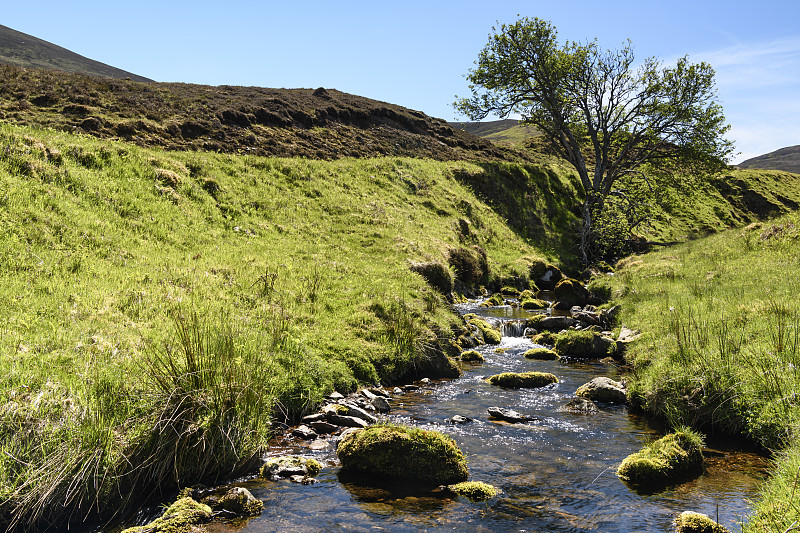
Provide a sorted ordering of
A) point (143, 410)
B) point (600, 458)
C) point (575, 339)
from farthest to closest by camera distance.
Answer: point (575, 339) < point (600, 458) < point (143, 410)

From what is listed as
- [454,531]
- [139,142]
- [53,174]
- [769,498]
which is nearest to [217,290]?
[53,174]

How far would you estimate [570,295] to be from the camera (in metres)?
26.5

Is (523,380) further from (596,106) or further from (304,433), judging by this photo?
(596,106)

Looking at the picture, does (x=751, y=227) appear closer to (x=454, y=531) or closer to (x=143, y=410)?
(x=454, y=531)

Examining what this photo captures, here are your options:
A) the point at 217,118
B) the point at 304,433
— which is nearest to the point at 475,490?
the point at 304,433

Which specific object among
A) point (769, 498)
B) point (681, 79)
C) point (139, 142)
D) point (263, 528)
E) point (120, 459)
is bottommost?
point (263, 528)

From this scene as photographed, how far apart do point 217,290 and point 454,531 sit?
10.7 m

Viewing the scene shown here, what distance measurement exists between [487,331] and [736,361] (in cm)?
1028

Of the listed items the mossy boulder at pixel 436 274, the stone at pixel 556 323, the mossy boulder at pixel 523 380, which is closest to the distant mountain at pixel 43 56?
the mossy boulder at pixel 436 274

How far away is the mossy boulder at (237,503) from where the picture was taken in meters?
7.08

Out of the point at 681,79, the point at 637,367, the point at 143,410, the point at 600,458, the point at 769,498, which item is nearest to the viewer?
the point at 769,498

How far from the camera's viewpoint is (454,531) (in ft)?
22.2

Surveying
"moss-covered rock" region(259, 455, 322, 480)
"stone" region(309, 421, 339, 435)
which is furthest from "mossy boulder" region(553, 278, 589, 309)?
"moss-covered rock" region(259, 455, 322, 480)

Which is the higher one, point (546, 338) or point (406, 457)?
point (546, 338)
